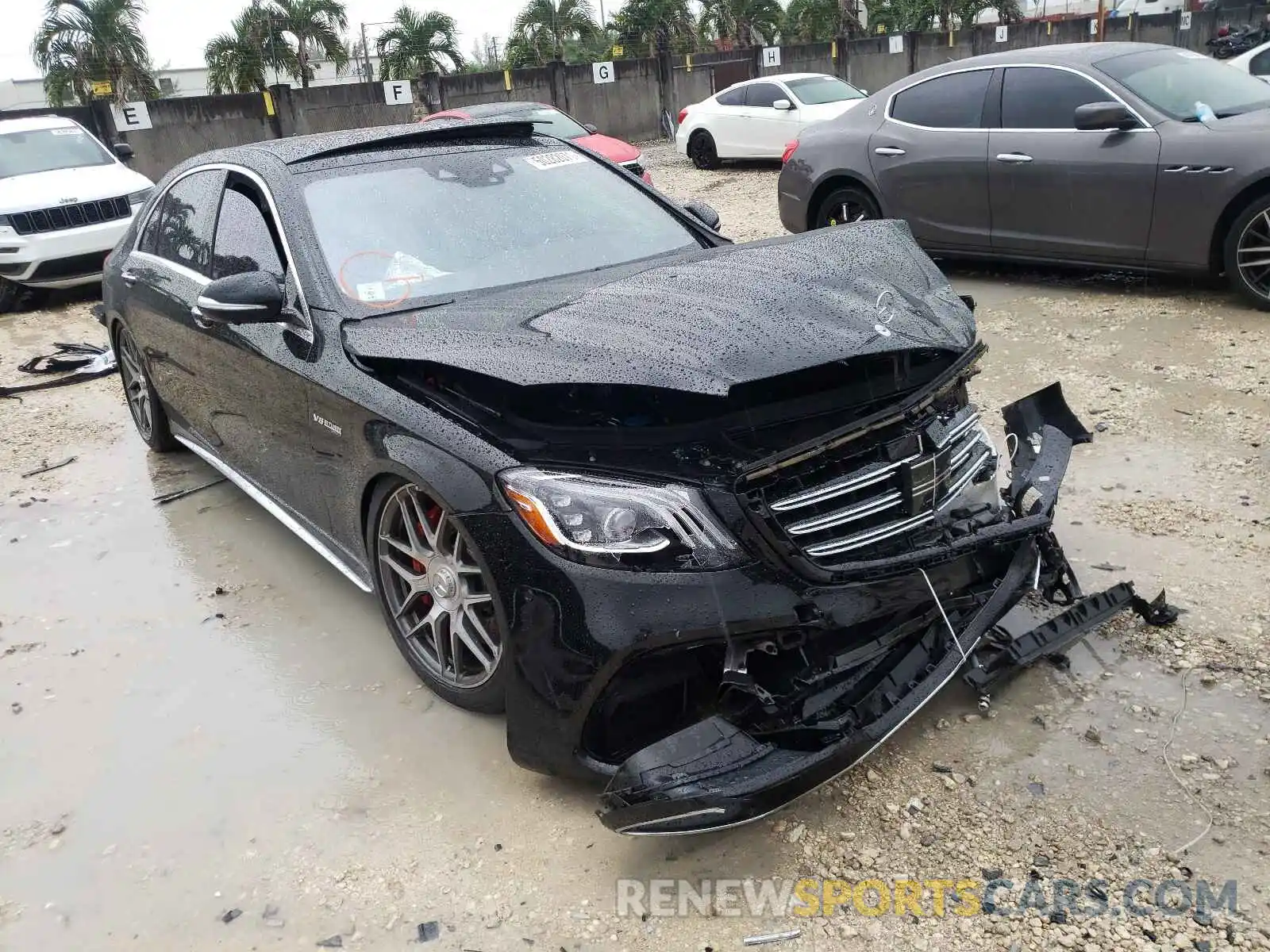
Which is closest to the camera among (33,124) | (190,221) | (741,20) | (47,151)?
(190,221)

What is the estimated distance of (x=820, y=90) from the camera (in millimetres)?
15289

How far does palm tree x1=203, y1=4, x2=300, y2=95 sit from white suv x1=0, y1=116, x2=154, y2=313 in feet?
64.3

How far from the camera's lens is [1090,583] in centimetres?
345

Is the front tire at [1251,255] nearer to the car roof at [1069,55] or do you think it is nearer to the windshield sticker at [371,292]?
the car roof at [1069,55]

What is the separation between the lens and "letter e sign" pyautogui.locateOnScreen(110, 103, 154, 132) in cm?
1797

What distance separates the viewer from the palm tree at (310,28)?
96.1ft

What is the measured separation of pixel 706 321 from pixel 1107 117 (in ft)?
16.6

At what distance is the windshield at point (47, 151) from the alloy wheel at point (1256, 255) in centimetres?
1061

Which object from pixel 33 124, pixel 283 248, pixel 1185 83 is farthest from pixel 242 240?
pixel 33 124

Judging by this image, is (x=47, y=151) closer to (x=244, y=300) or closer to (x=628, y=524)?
(x=244, y=300)

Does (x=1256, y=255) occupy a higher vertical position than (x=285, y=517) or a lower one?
higher

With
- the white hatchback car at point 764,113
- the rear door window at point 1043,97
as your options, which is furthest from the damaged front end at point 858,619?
the white hatchback car at point 764,113

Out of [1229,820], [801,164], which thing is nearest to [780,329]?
[1229,820]

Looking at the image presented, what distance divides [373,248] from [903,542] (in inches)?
78.9
